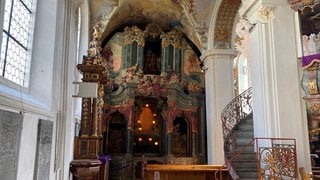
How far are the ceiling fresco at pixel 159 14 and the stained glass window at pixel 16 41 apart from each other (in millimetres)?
5669

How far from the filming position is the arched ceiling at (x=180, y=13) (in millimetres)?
10055

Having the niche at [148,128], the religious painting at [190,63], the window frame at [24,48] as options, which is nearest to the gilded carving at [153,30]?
the religious painting at [190,63]

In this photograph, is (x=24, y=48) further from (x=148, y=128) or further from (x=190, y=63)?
(x=190, y=63)

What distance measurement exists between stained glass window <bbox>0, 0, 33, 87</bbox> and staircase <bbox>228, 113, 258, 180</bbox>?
423cm

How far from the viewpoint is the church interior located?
14.0 feet

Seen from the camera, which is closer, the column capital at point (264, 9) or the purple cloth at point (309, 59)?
the purple cloth at point (309, 59)

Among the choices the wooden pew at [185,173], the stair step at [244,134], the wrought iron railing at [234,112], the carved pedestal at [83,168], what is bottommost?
the wooden pew at [185,173]

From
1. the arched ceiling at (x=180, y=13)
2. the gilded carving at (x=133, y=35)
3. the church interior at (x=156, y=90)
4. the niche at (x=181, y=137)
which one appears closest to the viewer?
the church interior at (x=156, y=90)

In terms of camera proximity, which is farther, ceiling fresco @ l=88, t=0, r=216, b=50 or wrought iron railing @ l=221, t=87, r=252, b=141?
ceiling fresco @ l=88, t=0, r=216, b=50

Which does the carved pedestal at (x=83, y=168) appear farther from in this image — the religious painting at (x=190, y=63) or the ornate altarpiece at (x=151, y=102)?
the religious painting at (x=190, y=63)

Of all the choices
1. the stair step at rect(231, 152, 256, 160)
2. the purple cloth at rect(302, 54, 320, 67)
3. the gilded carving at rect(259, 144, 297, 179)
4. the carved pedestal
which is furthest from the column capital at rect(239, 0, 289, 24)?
the carved pedestal

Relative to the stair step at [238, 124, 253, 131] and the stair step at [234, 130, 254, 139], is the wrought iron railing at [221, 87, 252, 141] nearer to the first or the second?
the stair step at [238, 124, 253, 131]

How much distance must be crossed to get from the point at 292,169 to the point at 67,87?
4230mm

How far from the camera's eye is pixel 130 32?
12.8m
